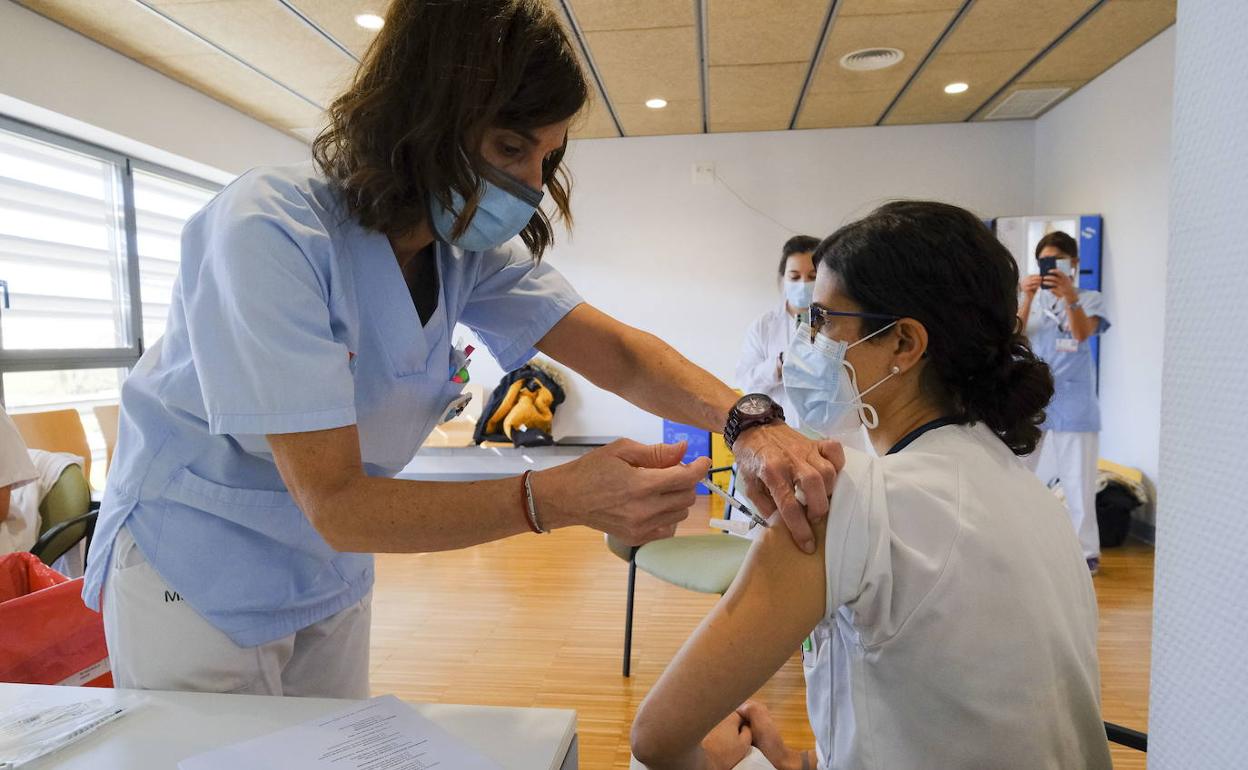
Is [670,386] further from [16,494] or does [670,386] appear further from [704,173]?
Answer: [704,173]

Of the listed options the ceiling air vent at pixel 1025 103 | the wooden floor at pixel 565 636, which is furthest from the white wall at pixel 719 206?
the wooden floor at pixel 565 636

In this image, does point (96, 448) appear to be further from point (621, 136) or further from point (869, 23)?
point (869, 23)

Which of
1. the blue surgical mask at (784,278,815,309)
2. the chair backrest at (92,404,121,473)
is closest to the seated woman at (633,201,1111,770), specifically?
the blue surgical mask at (784,278,815,309)

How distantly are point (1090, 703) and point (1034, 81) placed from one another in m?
4.80

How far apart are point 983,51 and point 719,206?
7.04 ft

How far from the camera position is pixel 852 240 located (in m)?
1.21

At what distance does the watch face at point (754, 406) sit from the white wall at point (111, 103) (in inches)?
155

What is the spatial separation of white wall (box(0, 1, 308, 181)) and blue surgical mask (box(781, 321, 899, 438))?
3843mm

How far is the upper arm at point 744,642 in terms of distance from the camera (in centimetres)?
83

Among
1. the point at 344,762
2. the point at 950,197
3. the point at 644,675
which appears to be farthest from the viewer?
the point at 950,197

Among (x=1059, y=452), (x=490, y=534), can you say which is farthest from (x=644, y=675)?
(x=1059, y=452)

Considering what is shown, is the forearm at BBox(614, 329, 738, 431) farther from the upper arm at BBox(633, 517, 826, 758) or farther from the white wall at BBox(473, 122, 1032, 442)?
the white wall at BBox(473, 122, 1032, 442)

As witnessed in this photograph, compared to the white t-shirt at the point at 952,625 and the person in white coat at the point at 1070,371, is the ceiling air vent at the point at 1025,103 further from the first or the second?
the white t-shirt at the point at 952,625

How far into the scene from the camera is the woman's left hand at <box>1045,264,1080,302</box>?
364cm
